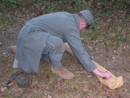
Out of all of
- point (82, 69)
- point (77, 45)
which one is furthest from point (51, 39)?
point (82, 69)

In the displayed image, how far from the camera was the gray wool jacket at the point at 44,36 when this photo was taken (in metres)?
2.36

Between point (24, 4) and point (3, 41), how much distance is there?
84.4 inches

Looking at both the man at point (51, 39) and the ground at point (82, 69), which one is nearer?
the man at point (51, 39)

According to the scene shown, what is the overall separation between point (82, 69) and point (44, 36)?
49.3 inches

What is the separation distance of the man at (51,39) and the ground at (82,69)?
1.26ft

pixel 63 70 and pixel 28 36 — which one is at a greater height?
pixel 28 36

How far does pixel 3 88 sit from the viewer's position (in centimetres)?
262

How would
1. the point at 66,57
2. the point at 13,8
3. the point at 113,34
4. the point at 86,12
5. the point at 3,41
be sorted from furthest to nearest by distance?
the point at 13,8 < the point at 113,34 < the point at 3,41 < the point at 66,57 < the point at 86,12

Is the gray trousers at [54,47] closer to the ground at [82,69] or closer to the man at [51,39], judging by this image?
the man at [51,39]

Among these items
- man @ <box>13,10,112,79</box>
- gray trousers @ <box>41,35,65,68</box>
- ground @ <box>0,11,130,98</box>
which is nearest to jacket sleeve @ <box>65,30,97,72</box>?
man @ <box>13,10,112,79</box>

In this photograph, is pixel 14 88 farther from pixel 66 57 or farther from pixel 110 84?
pixel 110 84

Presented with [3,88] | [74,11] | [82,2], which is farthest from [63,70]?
[82,2]

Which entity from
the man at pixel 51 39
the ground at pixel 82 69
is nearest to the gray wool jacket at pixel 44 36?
the man at pixel 51 39

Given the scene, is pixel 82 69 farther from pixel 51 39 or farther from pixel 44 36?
pixel 44 36
